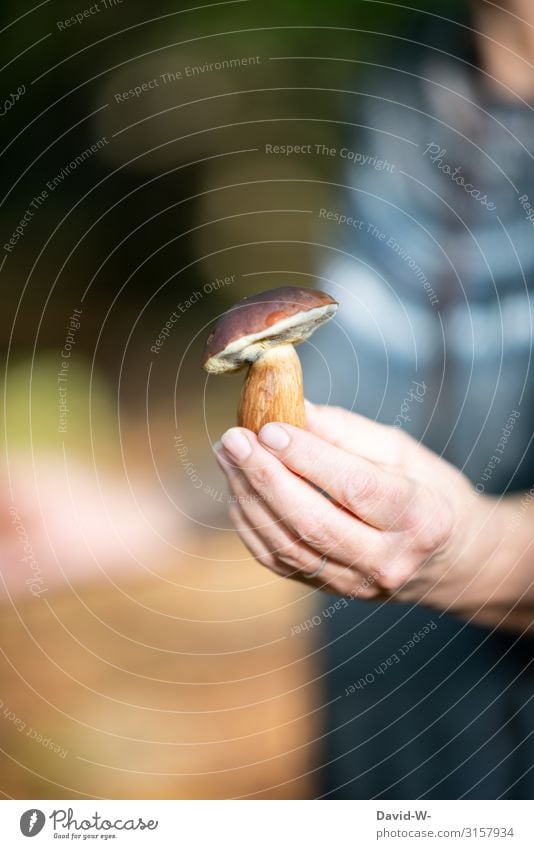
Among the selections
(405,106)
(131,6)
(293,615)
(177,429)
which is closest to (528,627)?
(293,615)

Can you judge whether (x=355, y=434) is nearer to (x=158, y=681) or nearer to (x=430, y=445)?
(x=430, y=445)

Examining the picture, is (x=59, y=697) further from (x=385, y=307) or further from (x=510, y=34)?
(x=510, y=34)

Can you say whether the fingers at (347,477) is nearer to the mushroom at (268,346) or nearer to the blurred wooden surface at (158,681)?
the mushroom at (268,346)

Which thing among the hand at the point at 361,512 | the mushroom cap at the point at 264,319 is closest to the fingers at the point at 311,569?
the hand at the point at 361,512

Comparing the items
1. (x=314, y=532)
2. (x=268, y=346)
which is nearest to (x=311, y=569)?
(x=314, y=532)

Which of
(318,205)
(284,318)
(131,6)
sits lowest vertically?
(284,318)

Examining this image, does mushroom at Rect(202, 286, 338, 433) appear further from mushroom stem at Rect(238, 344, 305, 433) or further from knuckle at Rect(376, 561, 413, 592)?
knuckle at Rect(376, 561, 413, 592)

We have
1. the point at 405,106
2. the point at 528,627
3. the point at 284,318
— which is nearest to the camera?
the point at 284,318
